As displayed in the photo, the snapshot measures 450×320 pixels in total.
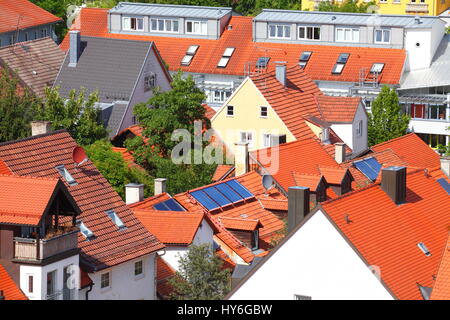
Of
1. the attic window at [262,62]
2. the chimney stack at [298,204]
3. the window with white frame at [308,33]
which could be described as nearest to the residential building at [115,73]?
the attic window at [262,62]

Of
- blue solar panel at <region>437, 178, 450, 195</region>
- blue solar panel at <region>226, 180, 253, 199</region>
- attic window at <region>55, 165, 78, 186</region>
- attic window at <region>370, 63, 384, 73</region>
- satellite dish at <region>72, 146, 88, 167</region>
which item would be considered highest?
satellite dish at <region>72, 146, 88, 167</region>

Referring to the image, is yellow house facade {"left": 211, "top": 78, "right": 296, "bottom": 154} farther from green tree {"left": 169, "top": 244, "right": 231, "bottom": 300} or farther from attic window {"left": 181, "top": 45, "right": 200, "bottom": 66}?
attic window {"left": 181, "top": 45, "right": 200, "bottom": 66}

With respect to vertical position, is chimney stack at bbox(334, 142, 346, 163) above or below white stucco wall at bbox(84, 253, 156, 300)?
above

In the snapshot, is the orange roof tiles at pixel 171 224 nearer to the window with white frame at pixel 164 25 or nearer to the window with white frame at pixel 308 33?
the window with white frame at pixel 308 33

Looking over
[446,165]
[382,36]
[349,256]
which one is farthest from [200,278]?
[382,36]

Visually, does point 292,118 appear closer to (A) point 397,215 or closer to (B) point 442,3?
(A) point 397,215

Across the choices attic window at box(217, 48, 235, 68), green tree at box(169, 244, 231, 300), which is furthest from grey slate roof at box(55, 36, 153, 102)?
green tree at box(169, 244, 231, 300)
